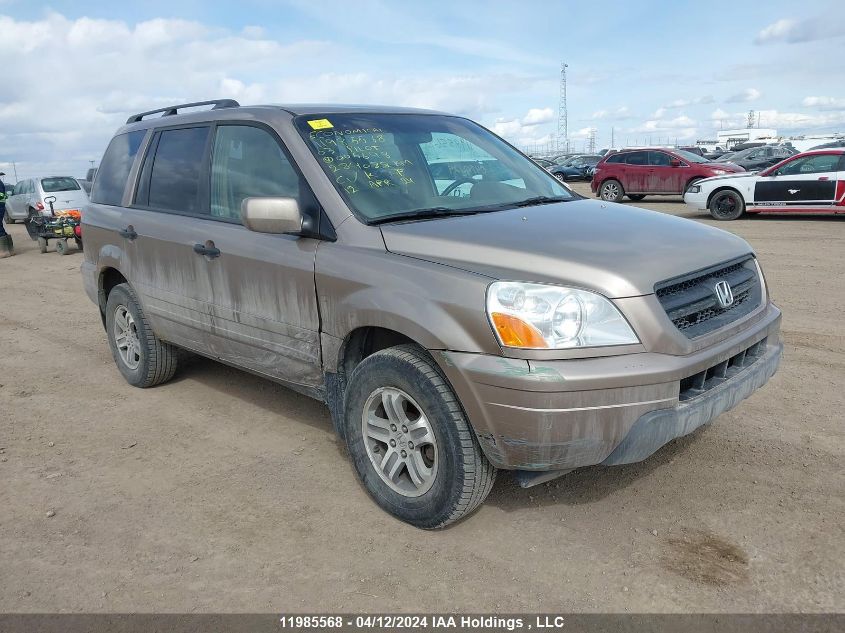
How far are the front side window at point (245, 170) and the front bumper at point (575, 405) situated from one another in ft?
4.86

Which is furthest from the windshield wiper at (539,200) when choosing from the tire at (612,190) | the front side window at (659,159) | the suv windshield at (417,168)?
the tire at (612,190)

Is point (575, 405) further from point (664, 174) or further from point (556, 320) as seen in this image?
point (664, 174)

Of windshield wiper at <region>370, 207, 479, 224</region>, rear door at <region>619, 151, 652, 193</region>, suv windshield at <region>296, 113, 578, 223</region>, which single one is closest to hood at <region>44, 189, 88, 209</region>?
rear door at <region>619, 151, 652, 193</region>

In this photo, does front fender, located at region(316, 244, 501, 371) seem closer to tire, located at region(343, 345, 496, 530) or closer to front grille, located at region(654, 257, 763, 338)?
tire, located at region(343, 345, 496, 530)

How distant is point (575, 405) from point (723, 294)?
3.26ft

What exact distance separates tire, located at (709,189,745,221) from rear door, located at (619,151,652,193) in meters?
4.50

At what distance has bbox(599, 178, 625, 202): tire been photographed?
2022 centimetres

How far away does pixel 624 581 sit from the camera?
2861 mm

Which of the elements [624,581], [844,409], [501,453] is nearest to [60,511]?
[501,453]

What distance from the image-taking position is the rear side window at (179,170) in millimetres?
4445

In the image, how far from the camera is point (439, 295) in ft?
9.77

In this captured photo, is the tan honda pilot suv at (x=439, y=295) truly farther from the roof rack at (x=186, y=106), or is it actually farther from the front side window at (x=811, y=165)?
Result: the front side window at (x=811, y=165)

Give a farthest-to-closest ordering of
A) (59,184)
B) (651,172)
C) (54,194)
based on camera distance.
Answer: (59,184) < (651,172) < (54,194)

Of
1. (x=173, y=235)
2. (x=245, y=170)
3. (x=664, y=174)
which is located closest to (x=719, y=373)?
(x=245, y=170)
